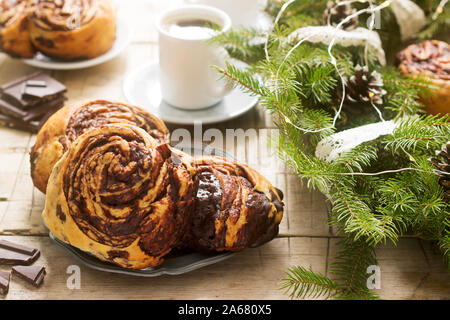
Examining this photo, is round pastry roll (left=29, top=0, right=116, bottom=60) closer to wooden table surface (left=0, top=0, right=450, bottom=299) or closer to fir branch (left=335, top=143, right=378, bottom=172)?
wooden table surface (left=0, top=0, right=450, bottom=299)

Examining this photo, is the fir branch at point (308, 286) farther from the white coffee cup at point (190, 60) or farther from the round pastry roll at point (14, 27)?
the round pastry roll at point (14, 27)

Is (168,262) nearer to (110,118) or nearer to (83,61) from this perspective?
(110,118)

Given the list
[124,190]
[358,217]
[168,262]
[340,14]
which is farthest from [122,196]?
[340,14]

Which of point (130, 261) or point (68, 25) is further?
point (68, 25)

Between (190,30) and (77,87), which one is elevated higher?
(190,30)

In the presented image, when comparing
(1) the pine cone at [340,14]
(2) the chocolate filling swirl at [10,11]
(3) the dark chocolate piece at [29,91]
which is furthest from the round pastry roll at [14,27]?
(1) the pine cone at [340,14]

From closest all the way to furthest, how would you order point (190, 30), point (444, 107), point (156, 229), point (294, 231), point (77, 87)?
point (156, 229) → point (294, 231) → point (444, 107) → point (190, 30) → point (77, 87)
